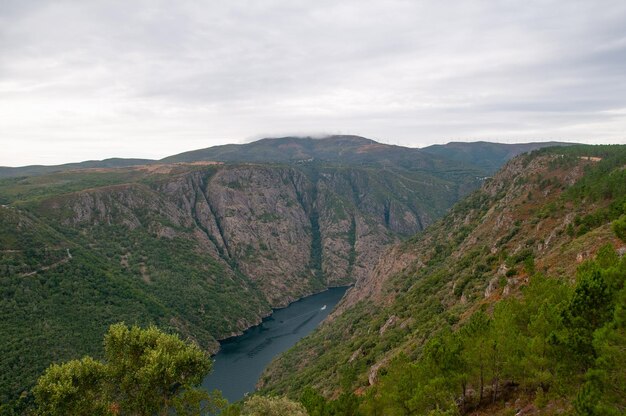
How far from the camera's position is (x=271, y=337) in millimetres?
168875

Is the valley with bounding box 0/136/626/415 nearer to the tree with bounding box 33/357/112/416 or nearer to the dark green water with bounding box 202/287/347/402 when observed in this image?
the dark green water with bounding box 202/287/347/402

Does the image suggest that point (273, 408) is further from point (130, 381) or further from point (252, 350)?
point (252, 350)

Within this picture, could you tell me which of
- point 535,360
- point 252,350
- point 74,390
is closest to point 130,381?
point 74,390

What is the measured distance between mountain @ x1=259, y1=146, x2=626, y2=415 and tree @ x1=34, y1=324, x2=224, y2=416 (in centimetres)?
1317

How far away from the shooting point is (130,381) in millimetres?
41625

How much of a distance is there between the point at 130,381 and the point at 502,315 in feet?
125

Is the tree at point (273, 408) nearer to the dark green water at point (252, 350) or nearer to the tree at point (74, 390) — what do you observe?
the tree at point (74, 390)

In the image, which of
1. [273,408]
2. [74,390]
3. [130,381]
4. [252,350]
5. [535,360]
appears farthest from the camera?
[252,350]

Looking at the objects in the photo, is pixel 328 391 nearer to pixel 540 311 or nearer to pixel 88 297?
pixel 540 311

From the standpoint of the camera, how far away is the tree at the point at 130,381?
39.3m

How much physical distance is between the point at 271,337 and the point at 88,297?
73.4 meters

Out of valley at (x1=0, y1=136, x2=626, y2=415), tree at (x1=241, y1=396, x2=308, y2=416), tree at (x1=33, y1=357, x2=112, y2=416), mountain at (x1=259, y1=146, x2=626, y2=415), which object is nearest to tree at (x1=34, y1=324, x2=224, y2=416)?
tree at (x1=33, y1=357, x2=112, y2=416)

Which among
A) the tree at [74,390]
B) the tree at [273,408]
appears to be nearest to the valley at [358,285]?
the tree at [273,408]

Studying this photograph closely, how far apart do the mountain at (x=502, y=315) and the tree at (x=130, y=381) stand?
13.2 metres
